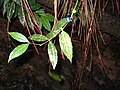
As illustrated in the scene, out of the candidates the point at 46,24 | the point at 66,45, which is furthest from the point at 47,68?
the point at 66,45

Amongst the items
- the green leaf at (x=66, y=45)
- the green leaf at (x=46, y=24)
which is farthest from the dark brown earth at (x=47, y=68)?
the green leaf at (x=66, y=45)

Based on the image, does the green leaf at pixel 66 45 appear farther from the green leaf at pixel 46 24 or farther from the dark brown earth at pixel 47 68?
the dark brown earth at pixel 47 68

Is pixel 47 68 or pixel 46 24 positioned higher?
pixel 46 24

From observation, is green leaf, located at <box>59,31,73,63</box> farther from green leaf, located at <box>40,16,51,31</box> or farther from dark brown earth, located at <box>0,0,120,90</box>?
dark brown earth, located at <box>0,0,120,90</box>

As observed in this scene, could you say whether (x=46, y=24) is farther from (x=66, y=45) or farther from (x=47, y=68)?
(x=47, y=68)

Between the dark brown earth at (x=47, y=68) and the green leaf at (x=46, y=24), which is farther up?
the green leaf at (x=46, y=24)

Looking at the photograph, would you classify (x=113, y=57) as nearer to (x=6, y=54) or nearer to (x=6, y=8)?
(x=6, y=54)

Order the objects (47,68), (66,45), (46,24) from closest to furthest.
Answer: (66,45) < (46,24) < (47,68)

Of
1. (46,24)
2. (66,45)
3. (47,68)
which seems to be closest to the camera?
(66,45)

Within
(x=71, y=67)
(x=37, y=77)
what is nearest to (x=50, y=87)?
(x=37, y=77)
